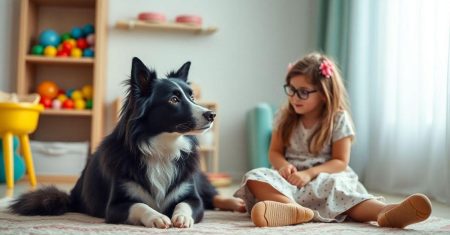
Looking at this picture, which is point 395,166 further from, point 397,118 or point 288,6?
point 288,6

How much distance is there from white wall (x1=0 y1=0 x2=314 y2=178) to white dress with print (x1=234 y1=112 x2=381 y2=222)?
2481 mm

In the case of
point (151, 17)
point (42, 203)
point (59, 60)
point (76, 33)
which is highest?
point (151, 17)

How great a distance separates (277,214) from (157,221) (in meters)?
0.42

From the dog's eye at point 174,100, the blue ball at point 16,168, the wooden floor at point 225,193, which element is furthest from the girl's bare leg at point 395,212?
the blue ball at point 16,168

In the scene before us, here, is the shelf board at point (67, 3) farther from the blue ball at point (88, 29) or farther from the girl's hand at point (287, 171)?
the girl's hand at point (287, 171)

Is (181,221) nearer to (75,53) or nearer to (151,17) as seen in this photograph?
(75,53)

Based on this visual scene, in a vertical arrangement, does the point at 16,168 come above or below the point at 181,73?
below

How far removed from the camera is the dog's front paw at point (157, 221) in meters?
1.77

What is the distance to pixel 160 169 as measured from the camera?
6.40 feet

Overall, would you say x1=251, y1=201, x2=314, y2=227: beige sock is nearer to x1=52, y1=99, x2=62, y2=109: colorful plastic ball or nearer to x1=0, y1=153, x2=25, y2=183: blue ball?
x1=0, y1=153, x2=25, y2=183: blue ball

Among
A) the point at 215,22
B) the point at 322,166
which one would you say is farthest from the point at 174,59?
the point at 322,166

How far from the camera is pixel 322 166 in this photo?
229 centimetres

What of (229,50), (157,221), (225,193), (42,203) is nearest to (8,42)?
(229,50)

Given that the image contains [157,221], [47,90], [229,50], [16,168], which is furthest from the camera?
[229,50]
